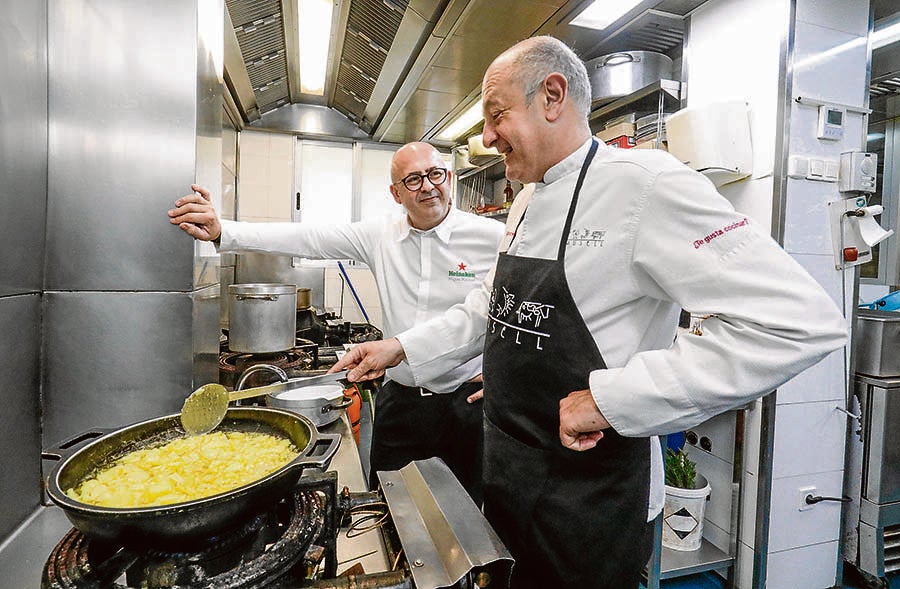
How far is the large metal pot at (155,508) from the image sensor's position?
65 cm

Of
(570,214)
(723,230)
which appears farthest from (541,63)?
(723,230)

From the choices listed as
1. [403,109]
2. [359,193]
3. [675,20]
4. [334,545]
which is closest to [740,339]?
[334,545]

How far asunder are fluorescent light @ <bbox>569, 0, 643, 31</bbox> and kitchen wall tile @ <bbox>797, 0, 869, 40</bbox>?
0.69 m

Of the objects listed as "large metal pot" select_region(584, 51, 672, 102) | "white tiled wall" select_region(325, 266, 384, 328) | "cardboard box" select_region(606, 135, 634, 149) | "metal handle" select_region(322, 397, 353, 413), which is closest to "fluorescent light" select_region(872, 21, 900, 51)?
"large metal pot" select_region(584, 51, 672, 102)

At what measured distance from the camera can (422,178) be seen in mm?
1907

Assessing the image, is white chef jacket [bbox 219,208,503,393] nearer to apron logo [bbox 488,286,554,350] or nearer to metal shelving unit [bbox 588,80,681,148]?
apron logo [bbox 488,286,554,350]

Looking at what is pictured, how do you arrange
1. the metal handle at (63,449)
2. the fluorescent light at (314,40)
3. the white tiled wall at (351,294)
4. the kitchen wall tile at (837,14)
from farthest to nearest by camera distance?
the white tiled wall at (351,294), the fluorescent light at (314,40), the kitchen wall tile at (837,14), the metal handle at (63,449)

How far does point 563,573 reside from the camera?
1.09 metres

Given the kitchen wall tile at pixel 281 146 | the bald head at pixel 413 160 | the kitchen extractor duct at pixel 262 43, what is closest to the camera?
the bald head at pixel 413 160

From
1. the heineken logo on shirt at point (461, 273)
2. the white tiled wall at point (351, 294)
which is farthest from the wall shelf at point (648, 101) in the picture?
the white tiled wall at point (351, 294)

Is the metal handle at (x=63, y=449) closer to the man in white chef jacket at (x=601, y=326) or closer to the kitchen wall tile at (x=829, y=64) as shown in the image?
the man in white chef jacket at (x=601, y=326)

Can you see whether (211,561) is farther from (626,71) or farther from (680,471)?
(626,71)

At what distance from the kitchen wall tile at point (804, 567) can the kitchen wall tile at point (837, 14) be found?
92.5 inches

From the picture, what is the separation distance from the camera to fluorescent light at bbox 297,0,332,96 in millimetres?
2465
